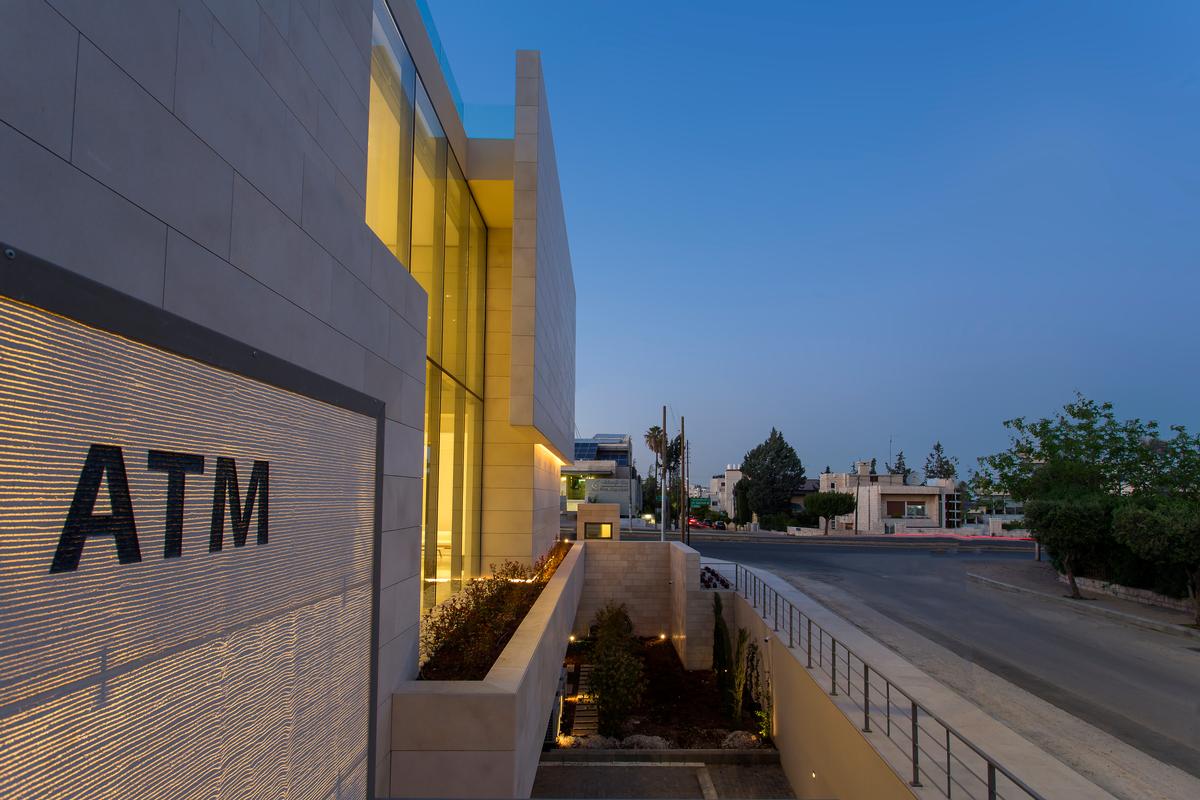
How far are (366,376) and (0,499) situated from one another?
3.72 metres

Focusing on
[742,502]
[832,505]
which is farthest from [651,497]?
[832,505]

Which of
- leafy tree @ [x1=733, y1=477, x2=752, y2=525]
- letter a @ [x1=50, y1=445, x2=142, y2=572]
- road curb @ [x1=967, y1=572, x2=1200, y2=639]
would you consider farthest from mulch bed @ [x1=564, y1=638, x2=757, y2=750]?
leafy tree @ [x1=733, y1=477, x2=752, y2=525]

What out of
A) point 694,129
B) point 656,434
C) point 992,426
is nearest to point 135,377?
point 656,434

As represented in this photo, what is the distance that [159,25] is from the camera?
3.08 meters

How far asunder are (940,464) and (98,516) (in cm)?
14527

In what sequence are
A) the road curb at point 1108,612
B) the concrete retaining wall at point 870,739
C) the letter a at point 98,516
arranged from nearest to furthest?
the letter a at point 98,516 → the concrete retaining wall at point 870,739 → the road curb at point 1108,612

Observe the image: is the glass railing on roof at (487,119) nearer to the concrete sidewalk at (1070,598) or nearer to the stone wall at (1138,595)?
the concrete sidewalk at (1070,598)

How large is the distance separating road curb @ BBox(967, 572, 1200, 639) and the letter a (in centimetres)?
2191

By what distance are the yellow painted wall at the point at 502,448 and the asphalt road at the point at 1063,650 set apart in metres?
9.64

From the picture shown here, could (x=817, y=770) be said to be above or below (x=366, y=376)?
below

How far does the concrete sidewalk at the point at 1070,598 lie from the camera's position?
1801 cm

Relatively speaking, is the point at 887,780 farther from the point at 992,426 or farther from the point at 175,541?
the point at 992,426

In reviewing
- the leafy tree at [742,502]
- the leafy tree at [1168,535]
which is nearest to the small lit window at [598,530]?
the leafy tree at [1168,535]

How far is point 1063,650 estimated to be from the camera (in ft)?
48.9
